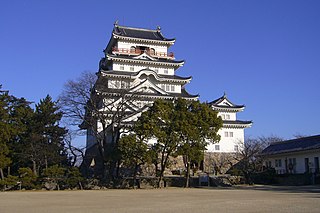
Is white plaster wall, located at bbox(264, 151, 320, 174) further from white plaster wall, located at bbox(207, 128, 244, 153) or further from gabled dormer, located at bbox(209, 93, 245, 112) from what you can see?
gabled dormer, located at bbox(209, 93, 245, 112)

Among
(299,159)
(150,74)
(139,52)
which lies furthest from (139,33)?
(299,159)

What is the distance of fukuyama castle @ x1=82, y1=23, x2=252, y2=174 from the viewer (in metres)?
38.8

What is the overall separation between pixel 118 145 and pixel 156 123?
10.4ft

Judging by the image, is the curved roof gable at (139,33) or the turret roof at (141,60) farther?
the curved roof gable at (139,33)

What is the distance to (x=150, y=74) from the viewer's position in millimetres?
40000

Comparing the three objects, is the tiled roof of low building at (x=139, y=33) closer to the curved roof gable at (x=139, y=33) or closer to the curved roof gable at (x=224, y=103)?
the curved roof gable at (x=139, y=33)

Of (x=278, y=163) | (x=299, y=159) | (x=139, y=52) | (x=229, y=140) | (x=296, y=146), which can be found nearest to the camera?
(x=299, y=159)

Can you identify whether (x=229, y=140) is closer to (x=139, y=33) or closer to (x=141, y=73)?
(x=141, y=73)

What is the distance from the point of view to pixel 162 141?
89.0 ft

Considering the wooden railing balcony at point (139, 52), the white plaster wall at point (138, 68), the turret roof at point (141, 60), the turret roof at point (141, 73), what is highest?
the wooden railing balcony at point (139, 52)

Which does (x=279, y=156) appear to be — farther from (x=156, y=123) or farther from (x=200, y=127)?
(x=156, y=123)

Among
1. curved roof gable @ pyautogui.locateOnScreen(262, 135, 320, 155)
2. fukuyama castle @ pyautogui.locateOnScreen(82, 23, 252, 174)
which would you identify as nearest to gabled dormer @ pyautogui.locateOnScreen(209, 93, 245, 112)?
fukuyama castle @ pyautogui.locateOnScreen(82, 23, 252, 174)

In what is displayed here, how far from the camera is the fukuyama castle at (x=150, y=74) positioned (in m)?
38.8

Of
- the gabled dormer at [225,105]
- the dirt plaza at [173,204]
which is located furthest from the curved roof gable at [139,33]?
the dirt plaza at [173,204]
